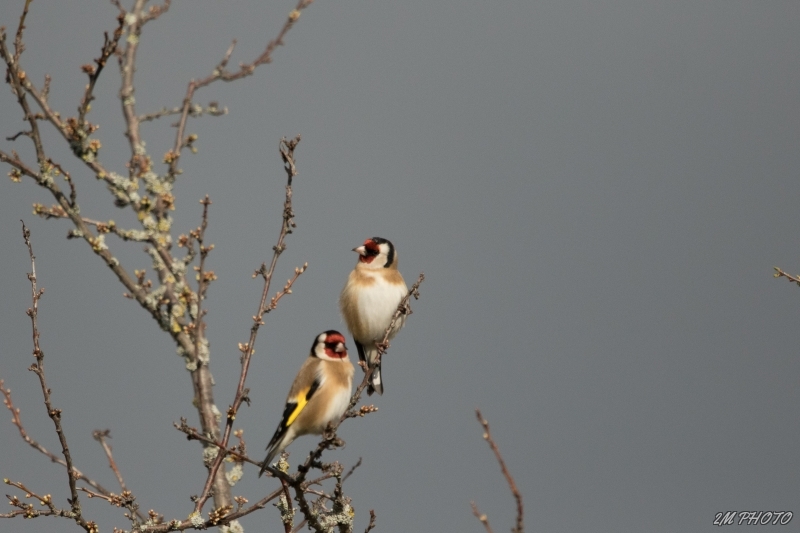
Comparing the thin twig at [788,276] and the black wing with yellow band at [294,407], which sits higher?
the black wing with yellow band at [294,407]

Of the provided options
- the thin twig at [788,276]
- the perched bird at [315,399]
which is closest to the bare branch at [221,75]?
the perched bird at [315,399]

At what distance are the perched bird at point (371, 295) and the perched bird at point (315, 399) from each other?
1.08 m

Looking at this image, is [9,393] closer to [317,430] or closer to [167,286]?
[167,286]

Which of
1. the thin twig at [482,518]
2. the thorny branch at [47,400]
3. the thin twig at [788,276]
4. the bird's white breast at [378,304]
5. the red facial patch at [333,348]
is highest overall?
the bird's white breast at [378,304]

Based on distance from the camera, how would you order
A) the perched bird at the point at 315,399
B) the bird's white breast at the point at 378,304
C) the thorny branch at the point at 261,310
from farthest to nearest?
the bird's white breast at the point at 378,304, the perched bird at the point at 315,399, the thorny branch at the point at 261,310

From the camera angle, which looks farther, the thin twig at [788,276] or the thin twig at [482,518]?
the thin twig at [788,276]

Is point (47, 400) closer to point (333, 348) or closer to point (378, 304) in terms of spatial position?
point (333, 348)

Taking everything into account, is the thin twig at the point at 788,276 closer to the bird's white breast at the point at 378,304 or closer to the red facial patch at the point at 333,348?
the red facial patch at the point at 333,348

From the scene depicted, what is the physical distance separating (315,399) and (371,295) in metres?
1.59

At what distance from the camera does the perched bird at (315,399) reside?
19.1 ft

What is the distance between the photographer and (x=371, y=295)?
24.3 ft

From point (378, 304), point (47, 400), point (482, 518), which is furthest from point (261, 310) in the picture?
point (378, 304)

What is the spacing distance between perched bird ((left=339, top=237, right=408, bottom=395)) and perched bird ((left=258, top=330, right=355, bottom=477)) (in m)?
1.08

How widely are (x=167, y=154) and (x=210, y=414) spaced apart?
1474mm
